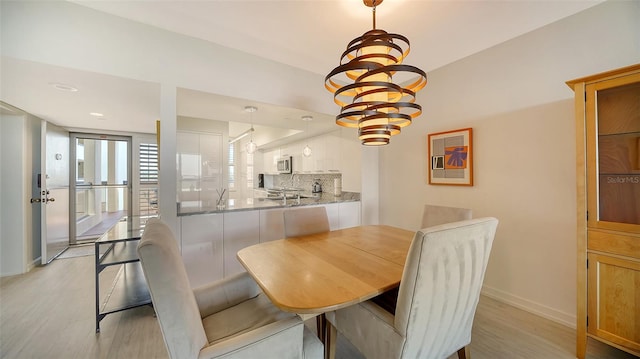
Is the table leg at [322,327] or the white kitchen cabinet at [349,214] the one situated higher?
the white kitchen cabinet at [349,214]

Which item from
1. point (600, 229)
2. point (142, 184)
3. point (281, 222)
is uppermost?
point (142, 184)

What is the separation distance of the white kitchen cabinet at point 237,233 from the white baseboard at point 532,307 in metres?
2.66

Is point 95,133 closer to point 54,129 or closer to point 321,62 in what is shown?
point 54,129

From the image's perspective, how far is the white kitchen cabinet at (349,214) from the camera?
344 centimetres

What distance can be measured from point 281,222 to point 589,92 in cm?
293

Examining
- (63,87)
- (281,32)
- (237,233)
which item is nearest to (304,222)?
(237,233)

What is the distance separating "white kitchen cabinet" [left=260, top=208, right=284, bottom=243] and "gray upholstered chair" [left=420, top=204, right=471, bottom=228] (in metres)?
1.69

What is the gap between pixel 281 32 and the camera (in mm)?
2174

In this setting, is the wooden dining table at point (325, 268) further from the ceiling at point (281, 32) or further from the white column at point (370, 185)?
the ceiling at point (281, 32)

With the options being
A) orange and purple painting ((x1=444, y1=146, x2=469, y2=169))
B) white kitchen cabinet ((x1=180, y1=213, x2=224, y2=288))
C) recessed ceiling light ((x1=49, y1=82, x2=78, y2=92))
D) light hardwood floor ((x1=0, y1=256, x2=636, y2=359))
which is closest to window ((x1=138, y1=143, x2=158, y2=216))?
light hardwood floor ((x1=0, y1=256, x2=636, y2=359))

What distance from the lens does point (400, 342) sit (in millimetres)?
1070

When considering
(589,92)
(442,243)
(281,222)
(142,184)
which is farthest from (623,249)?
(142,184)

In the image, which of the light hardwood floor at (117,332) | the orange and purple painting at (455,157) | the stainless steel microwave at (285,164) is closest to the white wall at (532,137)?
the orange and purple painting at (455,157)

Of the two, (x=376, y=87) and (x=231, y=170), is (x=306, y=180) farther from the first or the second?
(x=376, y=87)
